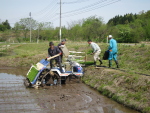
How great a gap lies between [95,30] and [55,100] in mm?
40252

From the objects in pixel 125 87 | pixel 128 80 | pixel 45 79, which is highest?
pixel 128 80

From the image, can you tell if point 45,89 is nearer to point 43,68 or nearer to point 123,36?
point 43,68

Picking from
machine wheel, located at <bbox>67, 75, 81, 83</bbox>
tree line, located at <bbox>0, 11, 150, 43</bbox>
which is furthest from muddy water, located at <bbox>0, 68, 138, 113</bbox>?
tree line, located at <bbox>0, 11, 150, 43</bbox>

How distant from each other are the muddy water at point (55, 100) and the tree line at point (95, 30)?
32.7m

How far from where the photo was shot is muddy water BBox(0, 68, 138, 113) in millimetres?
8852

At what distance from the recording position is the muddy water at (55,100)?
885 centimetres

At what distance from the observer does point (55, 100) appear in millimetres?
10148

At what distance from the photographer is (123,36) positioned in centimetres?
4453

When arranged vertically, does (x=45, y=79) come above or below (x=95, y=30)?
below

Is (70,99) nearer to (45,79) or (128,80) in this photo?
(128,80)

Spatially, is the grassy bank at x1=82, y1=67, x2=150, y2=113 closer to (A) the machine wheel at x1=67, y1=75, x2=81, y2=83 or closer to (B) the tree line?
(A) the machine wheel at x1=67, y1=75, x2=81, y2=83

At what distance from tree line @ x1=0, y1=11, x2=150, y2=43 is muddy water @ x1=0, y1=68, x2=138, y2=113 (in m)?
32.7

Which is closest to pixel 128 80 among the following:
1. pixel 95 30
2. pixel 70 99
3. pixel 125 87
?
pixel 125 87

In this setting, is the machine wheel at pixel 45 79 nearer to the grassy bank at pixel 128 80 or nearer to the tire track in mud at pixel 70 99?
the tire track in mud at pixel 70 99
